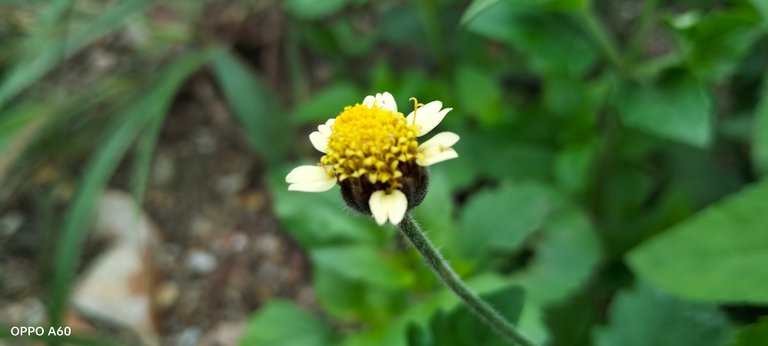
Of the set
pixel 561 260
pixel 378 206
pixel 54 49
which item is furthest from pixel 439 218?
pixel 54 49

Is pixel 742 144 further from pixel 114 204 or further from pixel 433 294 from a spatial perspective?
pixel 114 204

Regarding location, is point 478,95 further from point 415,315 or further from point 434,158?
point 434,158

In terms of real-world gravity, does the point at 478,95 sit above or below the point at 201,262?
above

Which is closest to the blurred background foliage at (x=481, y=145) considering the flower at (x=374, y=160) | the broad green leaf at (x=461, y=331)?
the broad green leaf at (x=461, y=331)

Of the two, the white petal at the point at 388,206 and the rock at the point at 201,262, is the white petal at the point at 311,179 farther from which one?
the rock at the point at 201,262

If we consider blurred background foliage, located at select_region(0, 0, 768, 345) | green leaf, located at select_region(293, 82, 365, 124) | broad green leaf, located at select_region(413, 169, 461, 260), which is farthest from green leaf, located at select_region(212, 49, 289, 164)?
broad green leaf, located at select_region(413, 169, 461, 260)
